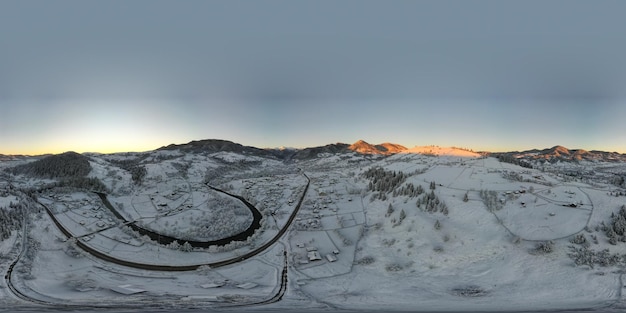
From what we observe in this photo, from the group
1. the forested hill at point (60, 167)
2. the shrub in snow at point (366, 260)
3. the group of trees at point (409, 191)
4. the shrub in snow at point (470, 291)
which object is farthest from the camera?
the forested hill at point (60, 167)

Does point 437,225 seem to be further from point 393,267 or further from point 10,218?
point 10,218

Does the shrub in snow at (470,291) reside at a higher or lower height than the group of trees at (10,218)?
lower

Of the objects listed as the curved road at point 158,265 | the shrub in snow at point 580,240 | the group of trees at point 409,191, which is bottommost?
the curved road at point 158,265

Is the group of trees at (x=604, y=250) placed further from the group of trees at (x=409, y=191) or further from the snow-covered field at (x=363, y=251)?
the group of trees at (x=409, y=191)

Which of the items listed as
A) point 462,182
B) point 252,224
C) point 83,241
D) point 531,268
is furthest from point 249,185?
point 531,268

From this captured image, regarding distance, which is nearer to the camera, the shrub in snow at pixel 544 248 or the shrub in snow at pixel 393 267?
the shrub in snow at pixel 544 248

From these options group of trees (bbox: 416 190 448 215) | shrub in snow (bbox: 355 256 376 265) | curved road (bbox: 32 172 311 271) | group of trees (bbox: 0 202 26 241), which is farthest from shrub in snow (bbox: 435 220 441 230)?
group of trees (bbox: 0 202 26 241)

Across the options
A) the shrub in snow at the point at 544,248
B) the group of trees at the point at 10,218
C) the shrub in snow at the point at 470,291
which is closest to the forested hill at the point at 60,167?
the group of trees at the point at 10,218
